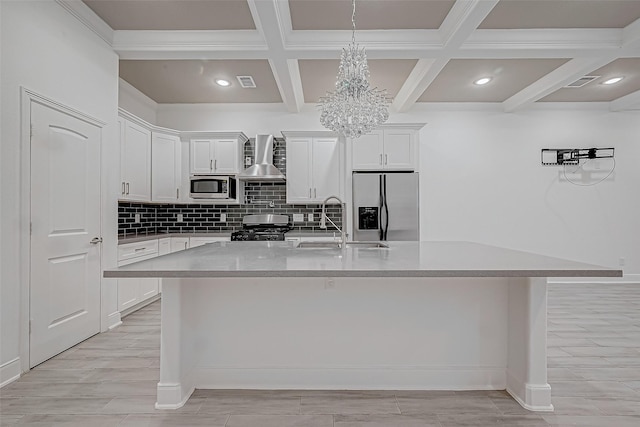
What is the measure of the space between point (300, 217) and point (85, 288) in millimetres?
3017

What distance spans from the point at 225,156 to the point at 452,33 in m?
3.22

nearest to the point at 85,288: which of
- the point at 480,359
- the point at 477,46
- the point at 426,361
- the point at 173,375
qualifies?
the point at 173,375

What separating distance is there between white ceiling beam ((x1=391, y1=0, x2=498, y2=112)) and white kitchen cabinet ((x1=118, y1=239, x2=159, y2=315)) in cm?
367

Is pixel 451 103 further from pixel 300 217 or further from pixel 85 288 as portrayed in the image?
pixel 85 288

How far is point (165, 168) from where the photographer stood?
4957 millimetres

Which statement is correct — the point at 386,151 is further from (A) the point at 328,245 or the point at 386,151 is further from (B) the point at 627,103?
(B) the point at 627,103

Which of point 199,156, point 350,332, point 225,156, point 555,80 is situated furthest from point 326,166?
point 350,332

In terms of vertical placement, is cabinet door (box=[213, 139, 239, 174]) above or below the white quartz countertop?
above

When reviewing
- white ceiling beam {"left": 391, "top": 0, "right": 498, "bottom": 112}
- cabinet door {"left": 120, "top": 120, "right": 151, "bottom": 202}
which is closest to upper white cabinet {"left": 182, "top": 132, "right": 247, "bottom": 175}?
cabinet door {"left": 120, "top": 120, "right": 151, "bottom": 202}

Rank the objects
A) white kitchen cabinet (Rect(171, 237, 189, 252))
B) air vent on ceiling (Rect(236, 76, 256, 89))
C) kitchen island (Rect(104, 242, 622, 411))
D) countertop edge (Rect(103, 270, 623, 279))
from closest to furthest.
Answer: countertop edge (Rect(103, 270, 623, 279)) → kitchen island (Rect(104, 242, 622, 411)) → air vent on ceiling (Rect(236, 76, 256, 89)) → white kitchen cabinet (Rect(171, 237, 189, 252))

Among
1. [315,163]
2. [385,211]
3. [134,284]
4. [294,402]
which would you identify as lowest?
[294,402]

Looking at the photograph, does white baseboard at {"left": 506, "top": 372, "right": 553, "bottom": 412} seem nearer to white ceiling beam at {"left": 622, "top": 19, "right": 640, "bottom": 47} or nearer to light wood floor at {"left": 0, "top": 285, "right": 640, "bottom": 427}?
light wood floor at {"left": 0, "top": 285, "right": 640, "bottom": 427}

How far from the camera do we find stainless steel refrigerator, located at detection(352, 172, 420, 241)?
16.6 ft

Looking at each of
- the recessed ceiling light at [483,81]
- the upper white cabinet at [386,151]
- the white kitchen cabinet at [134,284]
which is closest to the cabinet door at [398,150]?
the upper white cabinet at [386,151]
